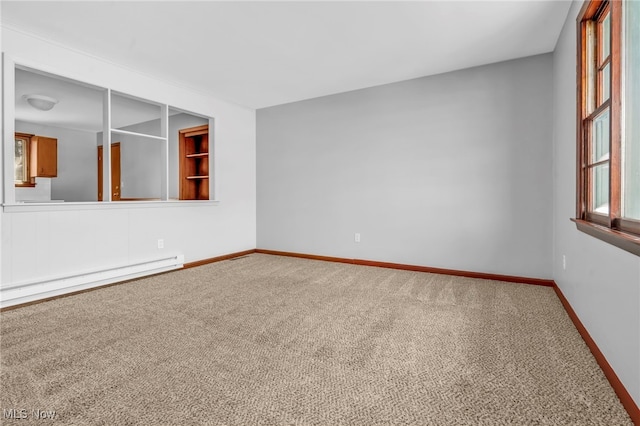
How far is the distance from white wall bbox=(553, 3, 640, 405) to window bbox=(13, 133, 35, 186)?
8.60m

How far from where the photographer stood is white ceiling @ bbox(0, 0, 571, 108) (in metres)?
2.54

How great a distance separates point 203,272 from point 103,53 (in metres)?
2.63

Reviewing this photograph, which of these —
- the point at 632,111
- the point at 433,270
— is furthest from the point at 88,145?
the point at 632,111

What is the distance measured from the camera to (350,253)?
4.55m

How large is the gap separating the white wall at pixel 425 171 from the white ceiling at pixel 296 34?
0.38 meters

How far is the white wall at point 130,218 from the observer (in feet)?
Answer: 9.41

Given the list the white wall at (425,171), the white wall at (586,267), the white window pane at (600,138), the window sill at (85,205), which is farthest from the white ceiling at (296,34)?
the window sill at (85,205)

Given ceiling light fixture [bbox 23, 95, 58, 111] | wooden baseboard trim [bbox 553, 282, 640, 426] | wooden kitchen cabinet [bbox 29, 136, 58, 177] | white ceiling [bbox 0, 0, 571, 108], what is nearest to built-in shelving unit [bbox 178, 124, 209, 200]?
white ceiling [bbox 0, 0, 571, 108]

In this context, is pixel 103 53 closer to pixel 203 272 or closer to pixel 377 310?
pixel 203 272

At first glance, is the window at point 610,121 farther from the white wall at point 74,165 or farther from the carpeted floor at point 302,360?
the white wall at point 74,165

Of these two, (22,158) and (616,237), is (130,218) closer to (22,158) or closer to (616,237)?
(616,237)

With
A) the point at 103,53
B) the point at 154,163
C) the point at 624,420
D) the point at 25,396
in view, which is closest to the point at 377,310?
the point at 624,420

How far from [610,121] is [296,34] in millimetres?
2458

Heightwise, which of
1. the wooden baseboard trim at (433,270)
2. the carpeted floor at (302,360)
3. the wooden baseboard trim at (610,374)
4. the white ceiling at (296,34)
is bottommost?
the carpeted floor at (302,360)
